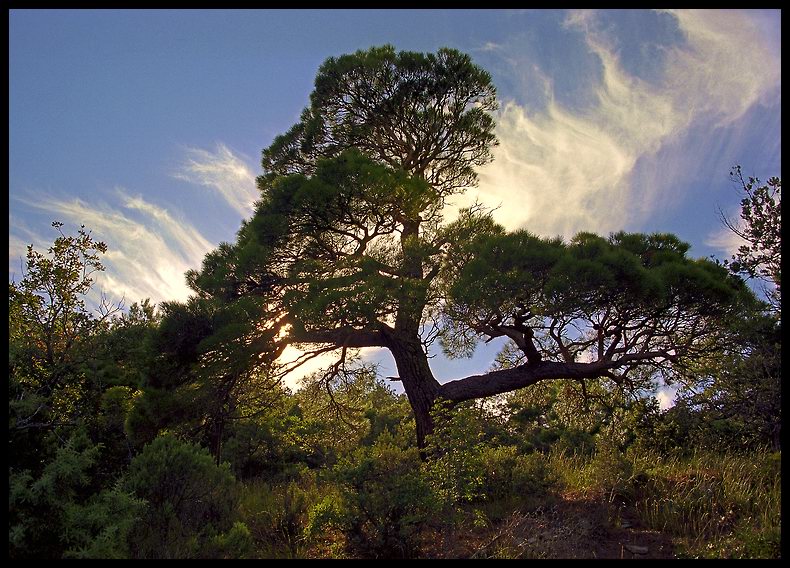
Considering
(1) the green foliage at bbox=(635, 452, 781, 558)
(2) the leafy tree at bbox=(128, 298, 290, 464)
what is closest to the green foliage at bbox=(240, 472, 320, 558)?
(2) the leafy tree at bbox=(128, 298, 290, 464)

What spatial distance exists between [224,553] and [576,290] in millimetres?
6194

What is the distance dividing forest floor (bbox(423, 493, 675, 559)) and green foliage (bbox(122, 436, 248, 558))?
9.27 ft

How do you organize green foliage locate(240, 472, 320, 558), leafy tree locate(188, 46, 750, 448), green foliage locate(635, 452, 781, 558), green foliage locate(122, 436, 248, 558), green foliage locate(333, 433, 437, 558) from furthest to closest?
leafy tree locate(188, 46, 750, 448) → green foliage locate(240, 472, 320, 558) → green foliage locate(333, 433, 437, 558) → green foliage locate(122, 436, 248, 558) → green foliage locate(635, 452, 781, 558)

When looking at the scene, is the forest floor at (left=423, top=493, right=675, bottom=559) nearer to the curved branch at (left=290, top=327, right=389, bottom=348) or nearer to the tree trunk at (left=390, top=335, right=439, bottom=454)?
the tree trunk at (left=390, top=335, right=439, bottom=454)

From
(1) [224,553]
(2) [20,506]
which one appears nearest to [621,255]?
(1) [224,553]

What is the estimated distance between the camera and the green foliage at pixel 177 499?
20.0 feet

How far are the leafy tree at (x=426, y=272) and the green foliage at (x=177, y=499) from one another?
275 cm

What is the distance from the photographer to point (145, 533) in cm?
634

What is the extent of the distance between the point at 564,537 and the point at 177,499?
497 cm

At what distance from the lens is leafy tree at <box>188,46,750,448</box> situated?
8578mm

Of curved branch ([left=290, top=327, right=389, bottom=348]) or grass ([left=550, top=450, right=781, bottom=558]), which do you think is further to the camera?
curved branch ([left=290, top=327, right=389, bottom=348])

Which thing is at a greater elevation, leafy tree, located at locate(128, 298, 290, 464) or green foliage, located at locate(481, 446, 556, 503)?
leafy tree, located at locate(128, 298, 290, 464)

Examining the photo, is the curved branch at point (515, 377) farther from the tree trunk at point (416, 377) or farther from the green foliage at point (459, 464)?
the green foliage at point (459, 464)

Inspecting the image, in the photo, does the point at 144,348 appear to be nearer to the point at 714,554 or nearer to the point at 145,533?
the point at 145,533
